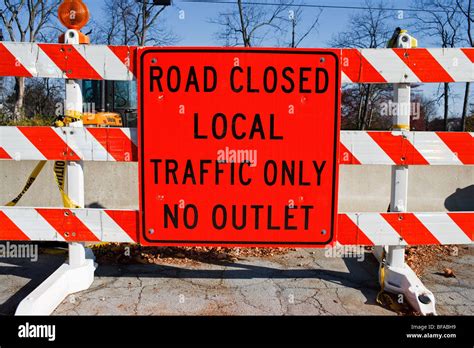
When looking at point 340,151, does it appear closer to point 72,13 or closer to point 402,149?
point 402,149

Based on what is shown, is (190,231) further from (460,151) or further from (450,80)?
(450,80)

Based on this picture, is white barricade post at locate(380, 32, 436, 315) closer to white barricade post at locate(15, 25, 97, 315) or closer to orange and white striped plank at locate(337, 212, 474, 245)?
orange and white striped plank at locate(337, 212, 474, 245)

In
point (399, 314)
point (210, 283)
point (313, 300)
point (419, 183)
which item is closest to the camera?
point (399, 314)

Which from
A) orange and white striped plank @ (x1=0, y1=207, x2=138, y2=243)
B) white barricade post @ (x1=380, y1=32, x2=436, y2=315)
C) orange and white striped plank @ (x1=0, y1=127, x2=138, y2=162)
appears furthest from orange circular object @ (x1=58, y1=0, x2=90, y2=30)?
white barricade post @ (x1=380, y1=32, x2=436, y2=315)

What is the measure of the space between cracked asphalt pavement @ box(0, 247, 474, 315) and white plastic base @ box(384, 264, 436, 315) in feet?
0.53

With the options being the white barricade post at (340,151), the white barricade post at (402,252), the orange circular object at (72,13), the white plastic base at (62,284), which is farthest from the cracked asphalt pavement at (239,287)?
the orange circular object at (72,13)

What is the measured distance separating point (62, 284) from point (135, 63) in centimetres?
179

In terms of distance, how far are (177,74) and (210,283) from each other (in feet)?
5.90

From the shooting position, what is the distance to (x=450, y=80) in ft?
8.91

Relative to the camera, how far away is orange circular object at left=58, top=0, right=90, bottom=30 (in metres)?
2.85

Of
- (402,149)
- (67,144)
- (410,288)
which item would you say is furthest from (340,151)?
(67,144)

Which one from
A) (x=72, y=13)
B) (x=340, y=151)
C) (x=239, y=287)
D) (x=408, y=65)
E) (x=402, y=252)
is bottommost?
(x=239, y=287)

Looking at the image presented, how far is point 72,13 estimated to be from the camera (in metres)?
2.87
